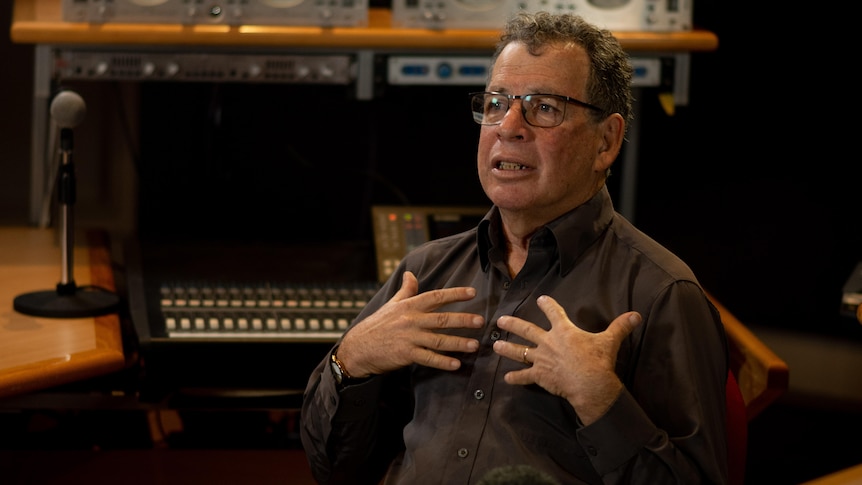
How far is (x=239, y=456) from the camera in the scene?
250cm

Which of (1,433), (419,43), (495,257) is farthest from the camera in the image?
(1,433)

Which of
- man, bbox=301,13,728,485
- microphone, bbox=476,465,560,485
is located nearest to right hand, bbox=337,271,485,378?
man, bbox=301,13,728,485

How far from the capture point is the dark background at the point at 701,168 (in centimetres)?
310

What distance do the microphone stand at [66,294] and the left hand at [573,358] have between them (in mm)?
1046

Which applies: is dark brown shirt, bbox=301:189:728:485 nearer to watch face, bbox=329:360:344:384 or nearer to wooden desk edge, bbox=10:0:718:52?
watch face, bbox=329:360:344:384

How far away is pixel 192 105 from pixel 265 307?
84cm

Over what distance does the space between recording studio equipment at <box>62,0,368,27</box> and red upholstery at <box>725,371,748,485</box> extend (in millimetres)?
1363

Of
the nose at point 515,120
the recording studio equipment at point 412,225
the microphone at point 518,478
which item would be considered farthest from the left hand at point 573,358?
the recording studio equipment at point 412,225

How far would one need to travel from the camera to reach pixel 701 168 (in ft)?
10.5

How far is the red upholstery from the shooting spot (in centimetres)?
174

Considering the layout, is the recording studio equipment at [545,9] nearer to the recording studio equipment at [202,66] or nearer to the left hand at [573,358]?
the recording studio equipment at [202,66]

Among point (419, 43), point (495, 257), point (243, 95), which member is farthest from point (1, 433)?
point (495, 257)

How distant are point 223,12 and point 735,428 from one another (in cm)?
155

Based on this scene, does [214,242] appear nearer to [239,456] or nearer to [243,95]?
[243,95]
